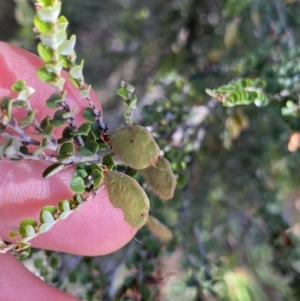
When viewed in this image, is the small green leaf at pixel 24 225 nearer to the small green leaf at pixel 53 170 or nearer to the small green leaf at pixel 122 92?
the small green leaf at pixel 53 170

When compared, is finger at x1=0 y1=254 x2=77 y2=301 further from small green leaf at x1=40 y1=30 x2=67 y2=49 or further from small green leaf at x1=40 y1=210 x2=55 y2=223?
small green leaf at x1=40 y1=30 x2=67 y2=49

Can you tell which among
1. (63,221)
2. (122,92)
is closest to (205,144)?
(63,221)

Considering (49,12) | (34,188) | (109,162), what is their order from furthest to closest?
1. (34,188)
2. (109,162)
3. (49,12)

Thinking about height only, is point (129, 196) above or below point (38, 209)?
above

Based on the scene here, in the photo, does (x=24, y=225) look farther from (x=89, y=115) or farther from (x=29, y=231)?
(x=89, y=115)

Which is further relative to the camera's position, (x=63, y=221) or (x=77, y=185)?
(x=63, y=221)

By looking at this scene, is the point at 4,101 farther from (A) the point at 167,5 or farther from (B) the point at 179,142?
(A) the point at 167,5

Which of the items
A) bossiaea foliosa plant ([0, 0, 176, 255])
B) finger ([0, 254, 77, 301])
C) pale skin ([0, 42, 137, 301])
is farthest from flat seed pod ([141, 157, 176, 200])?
finger ([0, 254, 77, 301])

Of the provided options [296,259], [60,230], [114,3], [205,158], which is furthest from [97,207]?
[114,3]
